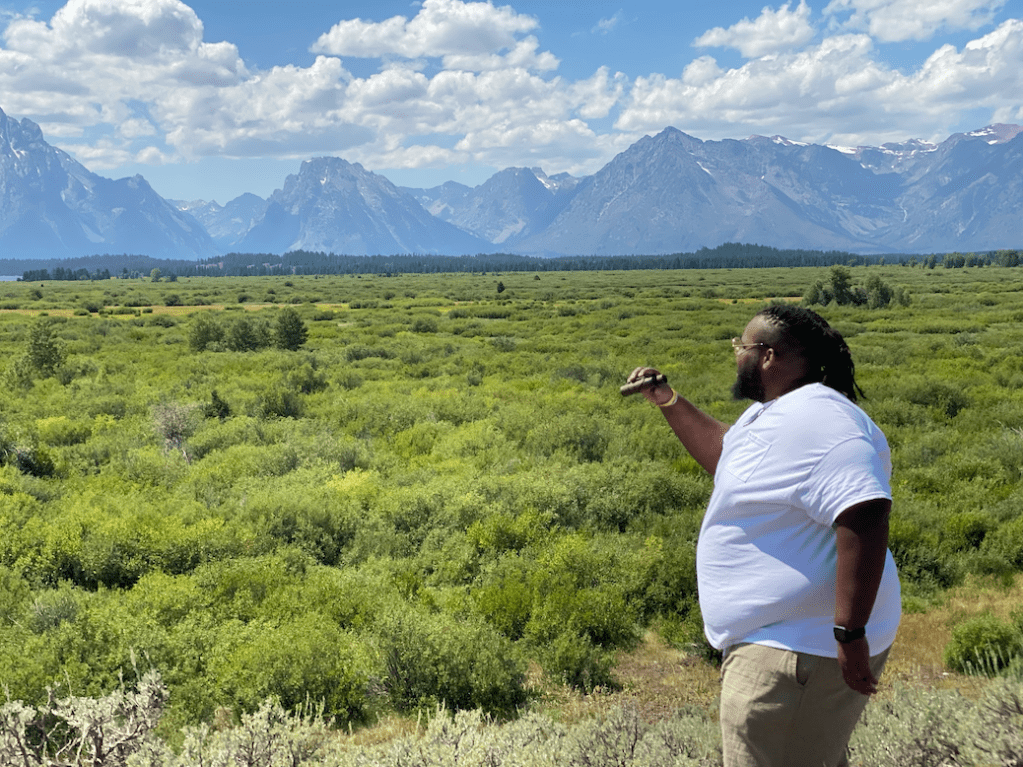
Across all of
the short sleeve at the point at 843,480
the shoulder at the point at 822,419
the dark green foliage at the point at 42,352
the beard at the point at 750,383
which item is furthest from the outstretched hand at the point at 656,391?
the dark green foliage at the point at 42,352

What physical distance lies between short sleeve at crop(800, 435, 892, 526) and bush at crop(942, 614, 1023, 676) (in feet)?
16.8

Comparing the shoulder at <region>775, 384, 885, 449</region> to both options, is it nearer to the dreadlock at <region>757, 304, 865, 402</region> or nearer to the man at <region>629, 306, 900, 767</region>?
the man at <region>629, 306, 900, 767</region>

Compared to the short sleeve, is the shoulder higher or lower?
higher

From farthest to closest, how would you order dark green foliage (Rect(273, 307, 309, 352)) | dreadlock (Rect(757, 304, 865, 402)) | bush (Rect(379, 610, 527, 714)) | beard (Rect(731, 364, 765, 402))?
dark green foliage (Rect(273, 307, 309, 352)), bush (Rect(379, 610, 527, 714)), beard (Rect(731, 364, 765, 402)), dreadlock (Rect(757, 304, 865, 402))

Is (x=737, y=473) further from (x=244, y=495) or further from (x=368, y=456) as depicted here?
(x=368, y=456)

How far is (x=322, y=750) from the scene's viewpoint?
3.91m

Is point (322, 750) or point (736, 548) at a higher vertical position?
point (736, 548)

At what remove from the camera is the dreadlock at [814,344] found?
2516 millimetres

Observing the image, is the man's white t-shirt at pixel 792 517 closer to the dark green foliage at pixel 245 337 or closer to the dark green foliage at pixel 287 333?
the dark green foliage at pixel 287 333

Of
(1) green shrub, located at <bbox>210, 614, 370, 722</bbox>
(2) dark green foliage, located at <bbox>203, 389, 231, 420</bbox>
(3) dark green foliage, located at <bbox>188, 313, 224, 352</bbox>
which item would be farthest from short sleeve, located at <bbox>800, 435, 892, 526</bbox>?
(3) dark green foliage, located at <bbox>188, 313, 224, 352</bbox>

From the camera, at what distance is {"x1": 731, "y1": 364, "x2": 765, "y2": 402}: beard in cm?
263

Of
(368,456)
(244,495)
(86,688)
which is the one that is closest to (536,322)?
(368,456)

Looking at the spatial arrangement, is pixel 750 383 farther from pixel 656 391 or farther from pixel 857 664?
pixel 857 664

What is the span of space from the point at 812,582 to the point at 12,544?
9334mm
